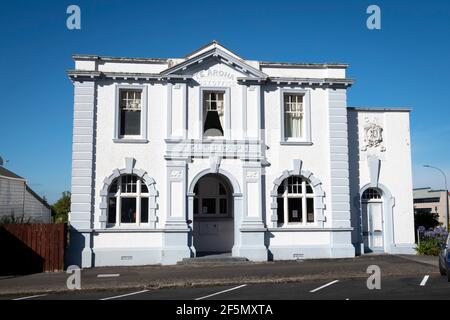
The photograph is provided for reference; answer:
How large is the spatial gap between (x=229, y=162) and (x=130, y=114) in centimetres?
444

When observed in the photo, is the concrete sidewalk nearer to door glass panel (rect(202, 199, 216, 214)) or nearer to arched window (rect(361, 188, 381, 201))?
arched window (rect(361, 188, 381, 201))

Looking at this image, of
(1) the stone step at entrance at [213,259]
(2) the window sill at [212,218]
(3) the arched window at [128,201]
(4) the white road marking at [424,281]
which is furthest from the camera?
(2) the window sill at [212,218]

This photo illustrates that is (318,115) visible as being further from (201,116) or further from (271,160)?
(201,116)

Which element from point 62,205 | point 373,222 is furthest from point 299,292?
point 62,205

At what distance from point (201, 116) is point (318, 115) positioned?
4.93m

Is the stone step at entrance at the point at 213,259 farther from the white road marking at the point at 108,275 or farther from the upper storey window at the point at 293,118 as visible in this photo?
the upper storey window at the point at 293,118

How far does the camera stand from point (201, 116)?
19.6 metres

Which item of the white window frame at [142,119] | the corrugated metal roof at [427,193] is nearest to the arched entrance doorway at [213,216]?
the white window frame at [142,119]

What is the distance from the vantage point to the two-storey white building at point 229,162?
61.5 ft

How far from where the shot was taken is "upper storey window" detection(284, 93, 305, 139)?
20.3 meters

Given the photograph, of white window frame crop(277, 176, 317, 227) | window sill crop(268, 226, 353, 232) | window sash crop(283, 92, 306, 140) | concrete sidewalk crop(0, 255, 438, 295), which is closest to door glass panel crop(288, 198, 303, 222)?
white window frame crop(277, 176, 317, 227)

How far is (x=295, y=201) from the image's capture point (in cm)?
2003

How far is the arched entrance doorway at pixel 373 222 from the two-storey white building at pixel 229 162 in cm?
4
